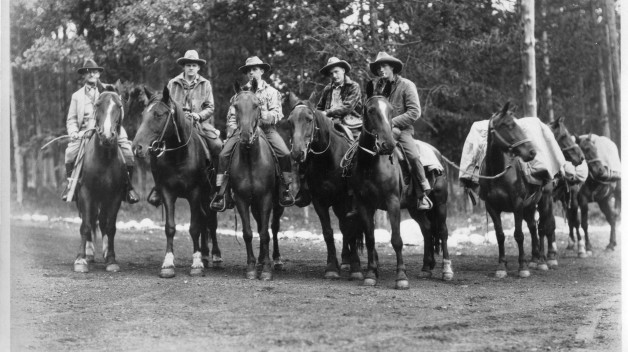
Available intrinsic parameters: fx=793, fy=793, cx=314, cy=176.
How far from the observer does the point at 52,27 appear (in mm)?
Answer: 15930

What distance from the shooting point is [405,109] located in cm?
1162

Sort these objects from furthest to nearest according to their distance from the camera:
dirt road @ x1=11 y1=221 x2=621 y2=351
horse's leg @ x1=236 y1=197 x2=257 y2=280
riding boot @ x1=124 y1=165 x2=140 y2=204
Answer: riding boot @ x1=124 y1=165 x2=140 y2=204
horse's leg @ x1=236 y1=197 x2=257 y2=280
dirt road @ x1=11 y1=221 x2=621 y2=351

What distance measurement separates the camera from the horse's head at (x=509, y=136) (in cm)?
1198

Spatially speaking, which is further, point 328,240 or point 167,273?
point 328,240

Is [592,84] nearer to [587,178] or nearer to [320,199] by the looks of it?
[587,178]

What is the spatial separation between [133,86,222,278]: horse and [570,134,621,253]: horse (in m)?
7.87

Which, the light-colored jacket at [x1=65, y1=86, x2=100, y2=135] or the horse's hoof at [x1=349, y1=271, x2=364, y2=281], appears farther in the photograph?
the light-colored jacket at [x1=65, y1=86, x2=100, y2=135]

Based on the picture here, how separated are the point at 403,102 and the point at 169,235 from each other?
4.03 m

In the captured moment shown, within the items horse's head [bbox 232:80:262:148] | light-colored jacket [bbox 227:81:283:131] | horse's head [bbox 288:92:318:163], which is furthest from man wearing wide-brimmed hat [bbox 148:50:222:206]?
horse's head [bbox 288:92:318:163]

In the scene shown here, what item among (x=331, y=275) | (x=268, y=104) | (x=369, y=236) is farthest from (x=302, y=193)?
(x=369, y=236)

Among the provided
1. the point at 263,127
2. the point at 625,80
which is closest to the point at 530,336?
the point at 625,80

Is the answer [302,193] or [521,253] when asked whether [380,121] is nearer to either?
[302,193]

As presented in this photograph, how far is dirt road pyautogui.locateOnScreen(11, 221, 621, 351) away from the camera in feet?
26.0

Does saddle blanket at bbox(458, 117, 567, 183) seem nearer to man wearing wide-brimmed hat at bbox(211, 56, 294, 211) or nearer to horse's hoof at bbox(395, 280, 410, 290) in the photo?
horse's hoof at bbox(395, 280, 410, 290)
